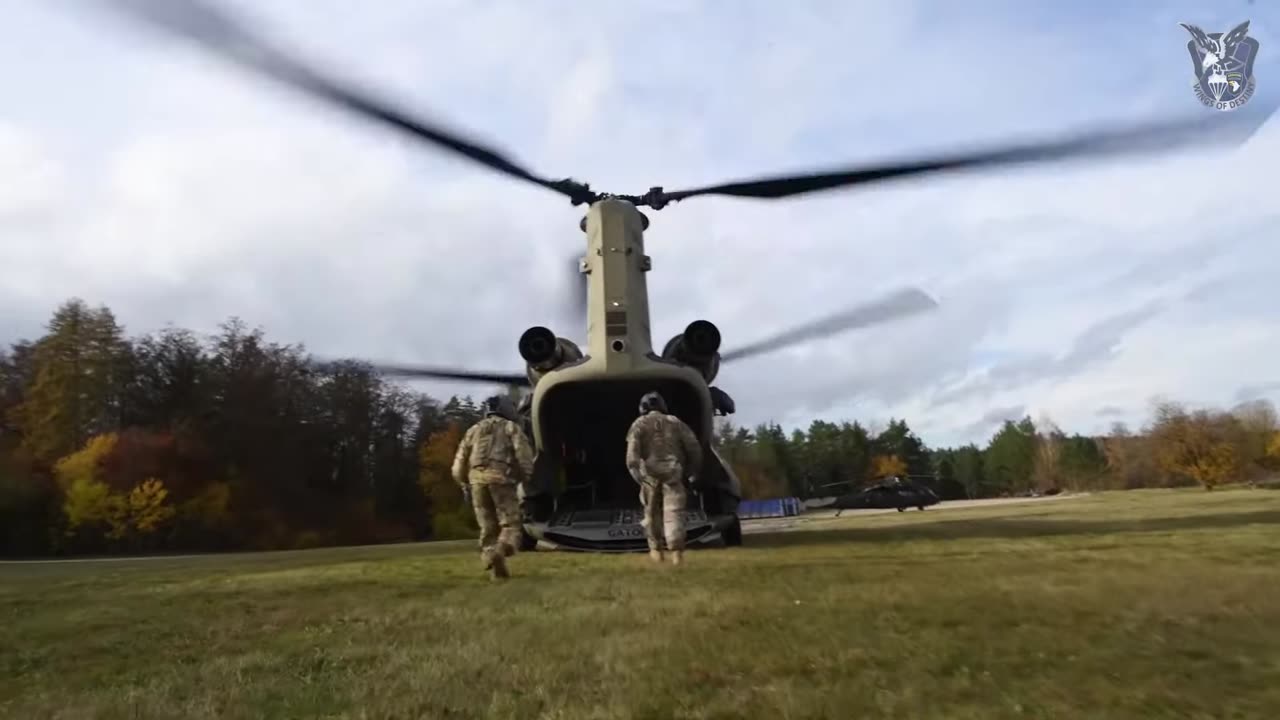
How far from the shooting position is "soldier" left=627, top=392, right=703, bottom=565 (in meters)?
9.77

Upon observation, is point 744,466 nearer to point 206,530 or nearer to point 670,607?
point 206,530

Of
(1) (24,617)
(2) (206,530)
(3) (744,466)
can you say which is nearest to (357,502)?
(2) (206,530)

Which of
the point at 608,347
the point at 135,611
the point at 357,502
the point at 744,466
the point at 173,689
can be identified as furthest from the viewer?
the point at 744,466

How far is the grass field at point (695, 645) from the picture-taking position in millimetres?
3238

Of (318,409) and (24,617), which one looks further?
(318,409)

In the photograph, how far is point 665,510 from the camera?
9.81m

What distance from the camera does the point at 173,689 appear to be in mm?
3729

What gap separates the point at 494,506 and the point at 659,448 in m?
2.13

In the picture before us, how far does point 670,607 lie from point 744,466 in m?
86.1

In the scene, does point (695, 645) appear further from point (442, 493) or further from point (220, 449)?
point (442, 493)

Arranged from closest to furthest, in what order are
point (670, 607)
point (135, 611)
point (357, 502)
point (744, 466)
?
1. point (670, 607)
2. point (135, 611)
3. point (357, 502)
4. point (744, 466)

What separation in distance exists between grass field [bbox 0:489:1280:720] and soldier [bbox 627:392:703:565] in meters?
1.79

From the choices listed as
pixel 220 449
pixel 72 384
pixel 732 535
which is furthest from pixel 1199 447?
pixel 72 384

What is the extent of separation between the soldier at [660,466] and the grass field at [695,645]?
5.87ft
